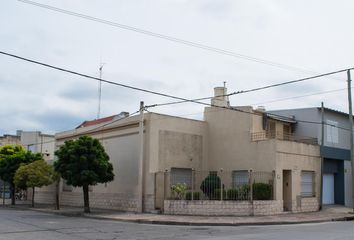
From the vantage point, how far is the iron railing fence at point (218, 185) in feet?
89.2

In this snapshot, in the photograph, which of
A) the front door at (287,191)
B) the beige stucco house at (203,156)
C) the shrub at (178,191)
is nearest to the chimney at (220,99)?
the beige stucco house at (203,156)

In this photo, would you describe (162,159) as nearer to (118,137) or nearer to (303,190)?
(118,137)

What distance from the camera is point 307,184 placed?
3150 cm

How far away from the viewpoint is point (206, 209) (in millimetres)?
26531

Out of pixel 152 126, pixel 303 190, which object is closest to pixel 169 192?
pixel 152 126

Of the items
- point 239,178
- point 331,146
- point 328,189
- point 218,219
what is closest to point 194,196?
point 218,219

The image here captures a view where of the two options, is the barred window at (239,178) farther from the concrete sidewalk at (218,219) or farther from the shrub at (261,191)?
the concrete sidewalk at (218,219)

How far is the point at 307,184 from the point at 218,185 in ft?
22.1

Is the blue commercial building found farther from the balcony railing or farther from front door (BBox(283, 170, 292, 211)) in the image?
front door (BBox(283, 170, 292, 211))

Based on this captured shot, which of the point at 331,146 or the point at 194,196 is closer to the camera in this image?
the point at 194,196

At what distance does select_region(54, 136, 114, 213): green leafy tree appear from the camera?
2742 cm

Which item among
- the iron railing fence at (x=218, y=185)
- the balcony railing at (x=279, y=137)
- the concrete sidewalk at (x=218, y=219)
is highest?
the balcony railing at (x=279, y=137)

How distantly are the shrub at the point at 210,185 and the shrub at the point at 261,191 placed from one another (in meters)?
2.30

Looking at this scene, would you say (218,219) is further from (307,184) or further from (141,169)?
(307,184)
